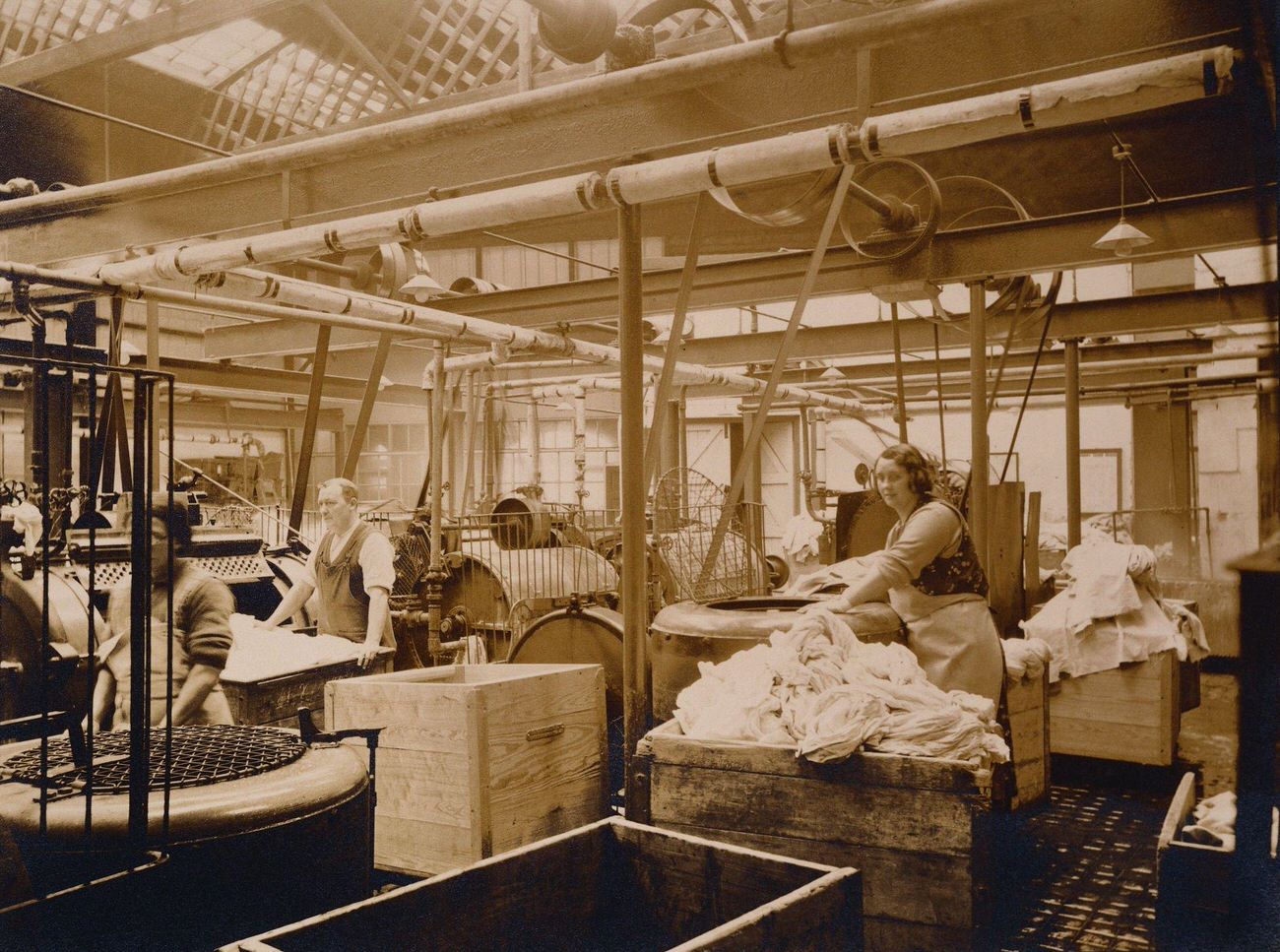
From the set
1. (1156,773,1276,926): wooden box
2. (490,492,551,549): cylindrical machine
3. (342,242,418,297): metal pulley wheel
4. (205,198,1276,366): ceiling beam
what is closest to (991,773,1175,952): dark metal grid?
(1156,773,1276,926): wooden box

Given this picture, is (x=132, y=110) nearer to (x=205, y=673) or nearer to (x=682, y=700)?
(x=205, y=673)

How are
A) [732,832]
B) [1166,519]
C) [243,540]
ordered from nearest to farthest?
[732,832], [243,540], [1166,519]

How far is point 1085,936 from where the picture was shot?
3.88 metres

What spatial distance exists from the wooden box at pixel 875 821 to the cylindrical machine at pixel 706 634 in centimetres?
112

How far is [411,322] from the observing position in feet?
22.6

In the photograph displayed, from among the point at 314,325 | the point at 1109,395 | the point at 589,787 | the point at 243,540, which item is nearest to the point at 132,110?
the point at 314,325

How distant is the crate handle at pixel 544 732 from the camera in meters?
4.17

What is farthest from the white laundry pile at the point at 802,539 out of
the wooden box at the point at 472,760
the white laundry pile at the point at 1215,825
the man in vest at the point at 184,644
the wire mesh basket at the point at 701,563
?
the white laundry pile at the point at 1215,825

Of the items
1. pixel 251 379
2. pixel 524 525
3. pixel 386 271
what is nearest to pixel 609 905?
pixel 386 271

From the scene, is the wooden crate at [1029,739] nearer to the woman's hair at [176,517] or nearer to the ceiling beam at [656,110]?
the ceiling beam at [656,110]

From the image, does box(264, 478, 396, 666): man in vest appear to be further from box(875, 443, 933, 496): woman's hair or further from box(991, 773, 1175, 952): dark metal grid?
box(991, 773, 1175, 952): dark metal grid

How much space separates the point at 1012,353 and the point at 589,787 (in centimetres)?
752

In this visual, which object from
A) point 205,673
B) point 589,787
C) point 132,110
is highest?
point 132,110

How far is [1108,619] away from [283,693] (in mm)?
4877
